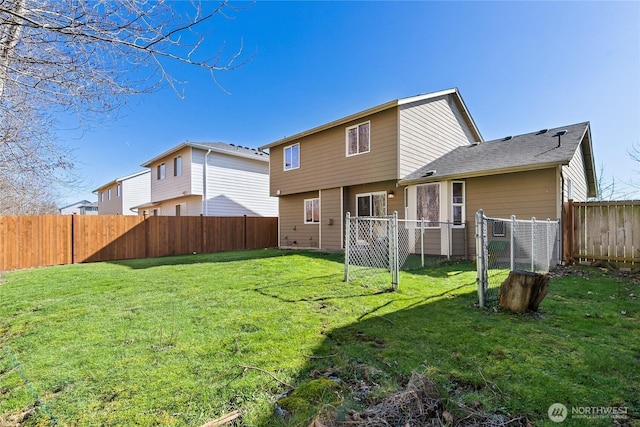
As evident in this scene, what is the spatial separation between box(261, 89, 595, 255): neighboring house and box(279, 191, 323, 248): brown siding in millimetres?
50

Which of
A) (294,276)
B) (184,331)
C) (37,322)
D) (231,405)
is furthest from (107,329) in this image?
(294,276)

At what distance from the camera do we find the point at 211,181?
17.3 m

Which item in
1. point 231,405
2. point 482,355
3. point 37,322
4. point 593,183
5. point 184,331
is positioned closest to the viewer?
point 231,405

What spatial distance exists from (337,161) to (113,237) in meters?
9.16

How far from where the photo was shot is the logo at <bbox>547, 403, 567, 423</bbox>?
79.4 inches

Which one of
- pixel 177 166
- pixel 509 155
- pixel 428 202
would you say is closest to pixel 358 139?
pixel 428 202

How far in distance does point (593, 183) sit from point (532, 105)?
13.1 feet

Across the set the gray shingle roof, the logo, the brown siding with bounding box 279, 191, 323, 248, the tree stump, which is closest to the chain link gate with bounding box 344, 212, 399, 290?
the tree stump

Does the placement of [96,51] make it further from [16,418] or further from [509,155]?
[509,155]

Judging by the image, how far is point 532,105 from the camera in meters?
13.4

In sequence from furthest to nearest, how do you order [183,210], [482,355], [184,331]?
[183,210] < [184,331] < [482,355]

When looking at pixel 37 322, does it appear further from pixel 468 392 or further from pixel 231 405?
pixel 468 392

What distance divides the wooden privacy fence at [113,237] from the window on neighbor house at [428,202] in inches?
343

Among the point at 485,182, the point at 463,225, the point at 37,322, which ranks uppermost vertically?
the point at 485,182
